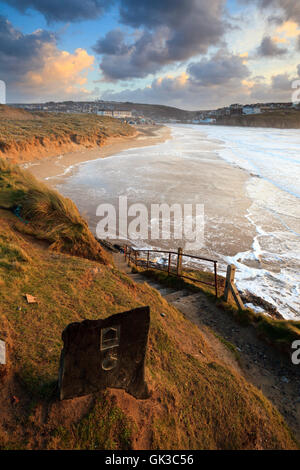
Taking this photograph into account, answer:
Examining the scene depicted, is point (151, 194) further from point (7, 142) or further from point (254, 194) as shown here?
point (7, 142)

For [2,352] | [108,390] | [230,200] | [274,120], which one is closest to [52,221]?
[2,352]

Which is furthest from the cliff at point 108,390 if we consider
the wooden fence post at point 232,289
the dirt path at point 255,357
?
the wooden fence post at point 232,289

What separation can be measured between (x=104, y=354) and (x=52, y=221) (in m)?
5.98

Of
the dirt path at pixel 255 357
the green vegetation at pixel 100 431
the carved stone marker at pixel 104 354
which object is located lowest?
the dirt path at pixel 255 357

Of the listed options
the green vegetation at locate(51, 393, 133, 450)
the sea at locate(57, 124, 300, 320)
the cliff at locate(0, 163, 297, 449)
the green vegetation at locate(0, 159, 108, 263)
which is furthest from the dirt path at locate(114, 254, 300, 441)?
the green vegetation at locate(0, 159, 108, 263)

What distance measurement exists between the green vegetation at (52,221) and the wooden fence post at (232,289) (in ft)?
11.7

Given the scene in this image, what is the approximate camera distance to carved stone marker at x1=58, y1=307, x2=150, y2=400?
7.79 feet

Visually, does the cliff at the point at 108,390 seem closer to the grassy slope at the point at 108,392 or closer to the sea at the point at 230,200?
the grassy slope at the point at 108,392

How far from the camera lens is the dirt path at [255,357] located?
4.29 m

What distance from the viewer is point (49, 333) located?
3543 mm

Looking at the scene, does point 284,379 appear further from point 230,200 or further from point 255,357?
point 230,200

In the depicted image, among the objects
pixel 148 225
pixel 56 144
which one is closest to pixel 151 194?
pixel 148 225

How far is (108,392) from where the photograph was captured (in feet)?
8.96

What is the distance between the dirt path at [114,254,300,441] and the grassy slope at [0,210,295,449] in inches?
17.1
